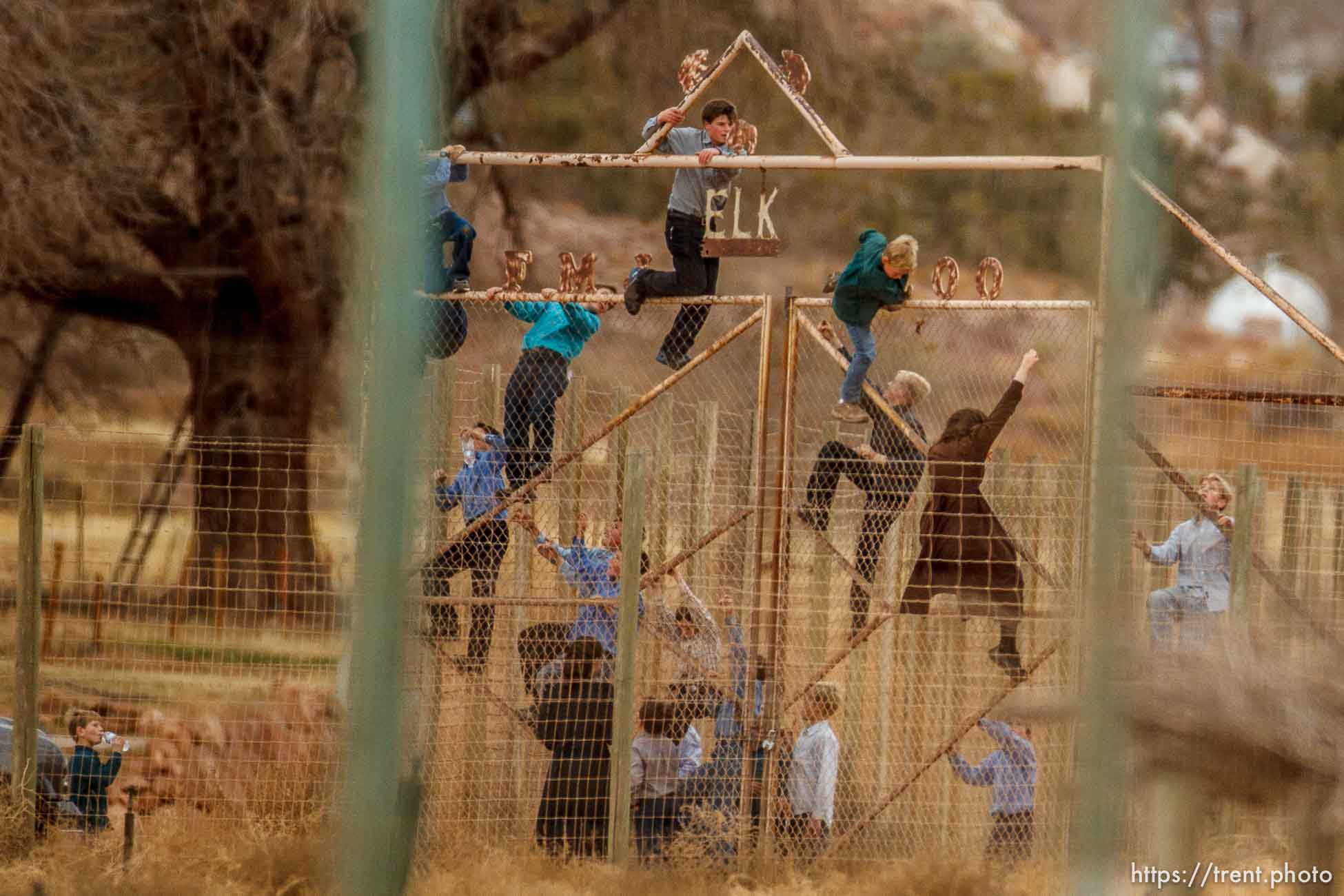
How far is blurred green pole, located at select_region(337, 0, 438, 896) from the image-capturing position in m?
1.63

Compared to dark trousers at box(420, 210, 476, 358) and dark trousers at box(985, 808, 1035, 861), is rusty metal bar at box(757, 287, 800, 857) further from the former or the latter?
dark trousers at box(420, 210, 476, 358)

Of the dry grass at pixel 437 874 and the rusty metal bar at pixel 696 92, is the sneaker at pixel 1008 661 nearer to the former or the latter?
the dry grass at pixel 437 874

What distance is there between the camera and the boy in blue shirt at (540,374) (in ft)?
17.6

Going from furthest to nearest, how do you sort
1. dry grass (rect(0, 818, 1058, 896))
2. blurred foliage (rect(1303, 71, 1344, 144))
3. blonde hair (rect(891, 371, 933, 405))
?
blurred foliage (rect(1303, 71, 1344, 144)), blonde hair (rect(891, 371, 933, 405)), dry grass (rect(0, 818, 1058, 896))

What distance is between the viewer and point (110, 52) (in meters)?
10.6

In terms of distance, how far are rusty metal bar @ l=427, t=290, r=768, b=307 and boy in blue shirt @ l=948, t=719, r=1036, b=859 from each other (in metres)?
1.58

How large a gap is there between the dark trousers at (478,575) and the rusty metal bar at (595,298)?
2.48 ft

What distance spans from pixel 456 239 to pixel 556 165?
49 cm

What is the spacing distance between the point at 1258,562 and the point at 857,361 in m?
1.38

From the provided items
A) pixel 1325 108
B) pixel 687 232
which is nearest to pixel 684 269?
pixel 687 232

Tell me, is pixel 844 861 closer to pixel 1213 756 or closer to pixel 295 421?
pixel 1213 756

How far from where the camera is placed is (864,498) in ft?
17.4

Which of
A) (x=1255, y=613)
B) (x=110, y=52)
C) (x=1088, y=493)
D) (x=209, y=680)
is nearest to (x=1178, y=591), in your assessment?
(x=1255, y=613)

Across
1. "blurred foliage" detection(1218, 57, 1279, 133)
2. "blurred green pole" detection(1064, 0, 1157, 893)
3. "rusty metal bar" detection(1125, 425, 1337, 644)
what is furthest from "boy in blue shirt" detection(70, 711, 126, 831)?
"blurred foliage" detection(1218, 57, 1279, 133)
